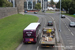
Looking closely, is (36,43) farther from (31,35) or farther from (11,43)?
(11,43)

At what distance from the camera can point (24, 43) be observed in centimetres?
2544

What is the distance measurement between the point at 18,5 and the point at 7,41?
152ft

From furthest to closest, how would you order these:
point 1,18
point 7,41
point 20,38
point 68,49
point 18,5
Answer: point 18,5
point 1,18
point 20,38
point 7,41
point 68,49

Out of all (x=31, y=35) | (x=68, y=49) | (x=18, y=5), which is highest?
(x=18, y=5)

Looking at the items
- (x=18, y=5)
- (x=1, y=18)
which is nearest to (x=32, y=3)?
(x=18, y=5)

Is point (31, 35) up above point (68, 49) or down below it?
above

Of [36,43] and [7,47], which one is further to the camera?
[36,43]

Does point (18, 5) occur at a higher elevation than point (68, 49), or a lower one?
higher

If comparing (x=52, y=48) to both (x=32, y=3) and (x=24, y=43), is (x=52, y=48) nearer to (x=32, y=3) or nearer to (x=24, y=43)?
(x=24, y=43)

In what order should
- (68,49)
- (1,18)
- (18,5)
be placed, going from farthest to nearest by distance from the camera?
(18,5), (1,18), (68,49)

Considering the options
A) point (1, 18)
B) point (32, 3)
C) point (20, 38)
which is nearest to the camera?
point (20, 38)

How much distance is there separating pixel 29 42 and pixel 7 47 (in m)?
3.99

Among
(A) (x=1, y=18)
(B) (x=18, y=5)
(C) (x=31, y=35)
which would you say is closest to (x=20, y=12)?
(B) (x=18, y=5)

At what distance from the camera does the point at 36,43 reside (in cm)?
2534
